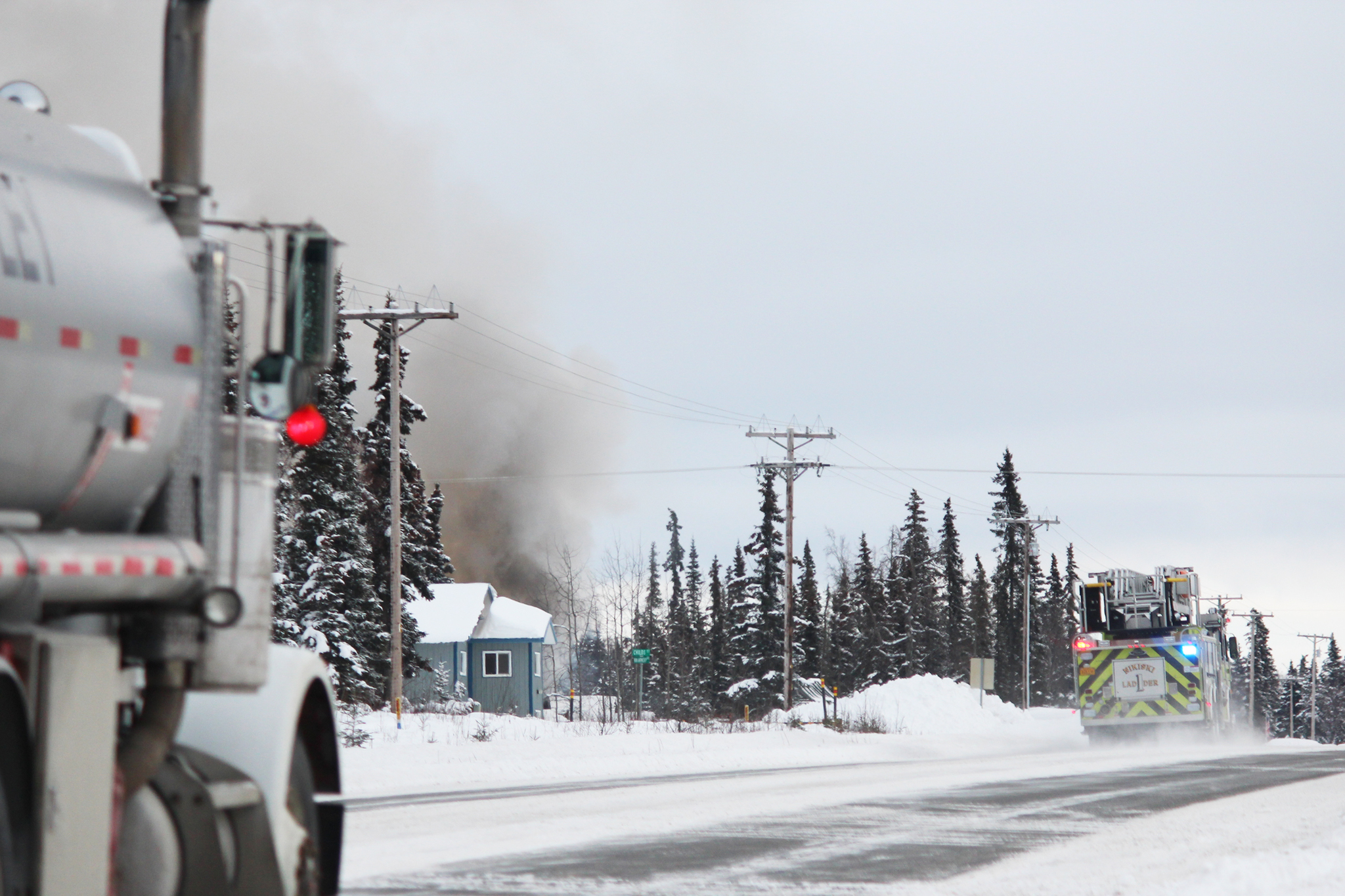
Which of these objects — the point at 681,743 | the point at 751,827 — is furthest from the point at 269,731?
the point at 681,743

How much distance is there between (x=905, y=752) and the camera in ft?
89.2

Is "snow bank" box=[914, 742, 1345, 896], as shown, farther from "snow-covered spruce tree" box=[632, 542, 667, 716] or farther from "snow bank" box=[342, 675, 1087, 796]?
"snow-covered spruce tree" box=[632, 542, 667, 716]

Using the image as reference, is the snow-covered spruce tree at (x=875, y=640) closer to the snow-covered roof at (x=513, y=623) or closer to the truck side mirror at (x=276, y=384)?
the snow-covered roof at (x=513, y=623)

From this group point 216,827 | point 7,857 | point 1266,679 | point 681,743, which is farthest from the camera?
point 1266,679

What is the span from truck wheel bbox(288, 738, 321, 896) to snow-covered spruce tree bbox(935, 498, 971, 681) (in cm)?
9137

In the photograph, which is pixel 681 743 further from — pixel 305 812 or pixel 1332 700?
pixel 1332 700

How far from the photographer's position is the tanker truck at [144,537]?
4.25m

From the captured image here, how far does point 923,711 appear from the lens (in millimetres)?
39125

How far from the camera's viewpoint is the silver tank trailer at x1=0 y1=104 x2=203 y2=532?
4379mm

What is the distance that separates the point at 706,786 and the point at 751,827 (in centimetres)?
431

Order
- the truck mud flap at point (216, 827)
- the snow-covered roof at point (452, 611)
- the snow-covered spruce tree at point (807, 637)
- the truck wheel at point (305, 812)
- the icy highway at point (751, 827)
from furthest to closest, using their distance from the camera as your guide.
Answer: the snow-covered spruce tree at point (807, 637) < the snow-covered roof at point (452, 611) < the icy highway at point (751, 827) < the truck wheel at point (305, 812) < the truck mud flap at point (216, 827)

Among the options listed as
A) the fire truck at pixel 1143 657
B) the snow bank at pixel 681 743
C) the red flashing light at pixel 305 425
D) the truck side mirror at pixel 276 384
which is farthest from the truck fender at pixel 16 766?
the fire truck at pixel 1143 657

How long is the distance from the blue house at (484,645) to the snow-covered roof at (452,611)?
1.1 inches

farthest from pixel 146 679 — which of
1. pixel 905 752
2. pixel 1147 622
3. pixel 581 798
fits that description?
pixel 1147 622
